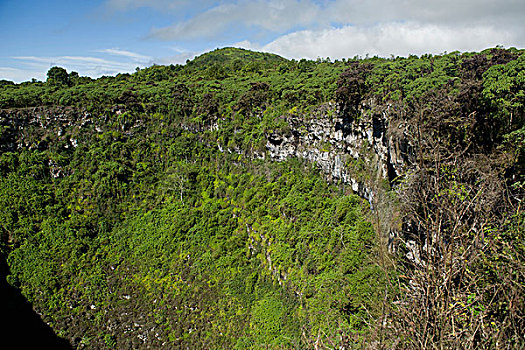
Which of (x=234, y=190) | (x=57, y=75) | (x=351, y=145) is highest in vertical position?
(x=57, y=75)

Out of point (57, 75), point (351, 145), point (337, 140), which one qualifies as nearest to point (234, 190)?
point (337, 140)

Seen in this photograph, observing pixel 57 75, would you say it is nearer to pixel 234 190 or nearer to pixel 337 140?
pixel 234 190

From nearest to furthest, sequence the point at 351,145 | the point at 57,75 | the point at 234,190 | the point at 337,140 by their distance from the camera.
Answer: the point at 351,145 → the point at 337,140 → the point at 234,190 → the point at 57,75

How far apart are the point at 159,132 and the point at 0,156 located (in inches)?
774

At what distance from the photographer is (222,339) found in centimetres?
2291

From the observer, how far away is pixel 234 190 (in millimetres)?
33312

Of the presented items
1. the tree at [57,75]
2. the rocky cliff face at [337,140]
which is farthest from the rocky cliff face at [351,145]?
the tree at [57,75]

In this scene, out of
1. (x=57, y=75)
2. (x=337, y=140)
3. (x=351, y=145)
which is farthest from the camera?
(x=57, y=75)

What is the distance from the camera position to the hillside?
15.7 metres

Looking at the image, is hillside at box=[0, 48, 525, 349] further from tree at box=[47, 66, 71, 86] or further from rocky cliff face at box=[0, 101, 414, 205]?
tree at box=[47, 66, 71, 86]

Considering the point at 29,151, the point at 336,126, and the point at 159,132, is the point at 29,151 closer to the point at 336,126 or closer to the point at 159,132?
the point at 159,132

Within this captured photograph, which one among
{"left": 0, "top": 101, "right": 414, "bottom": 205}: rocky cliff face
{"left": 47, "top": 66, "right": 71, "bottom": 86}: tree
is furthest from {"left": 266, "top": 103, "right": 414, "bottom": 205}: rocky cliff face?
{"left": 47, "top": 66, "right": 71, "bottom": 86}: tree

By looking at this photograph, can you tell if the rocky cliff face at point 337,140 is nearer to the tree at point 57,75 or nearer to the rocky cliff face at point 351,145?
the rocky cliff face at point 351,145

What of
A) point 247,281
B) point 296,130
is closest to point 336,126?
point 296,130
